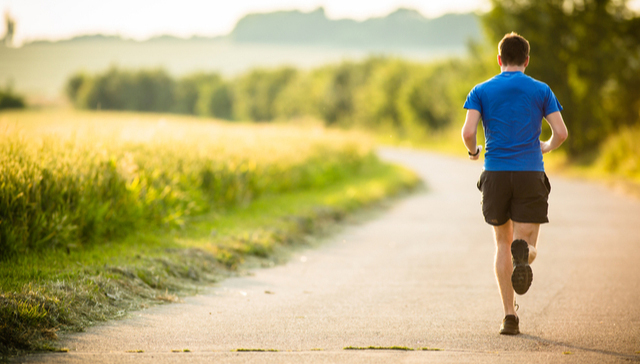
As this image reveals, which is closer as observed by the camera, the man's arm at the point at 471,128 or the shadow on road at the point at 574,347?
the shadow on road at the point at 574,347

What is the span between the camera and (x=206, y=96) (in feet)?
376

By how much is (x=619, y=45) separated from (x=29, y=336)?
30715 millimetres

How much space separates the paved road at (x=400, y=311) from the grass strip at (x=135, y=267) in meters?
0.28

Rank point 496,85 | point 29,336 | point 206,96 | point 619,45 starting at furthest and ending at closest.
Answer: point 206,96 → point 619,45 → point 496,85 → point 29,336

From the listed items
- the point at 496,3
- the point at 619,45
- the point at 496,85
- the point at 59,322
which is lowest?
the point at 59,322

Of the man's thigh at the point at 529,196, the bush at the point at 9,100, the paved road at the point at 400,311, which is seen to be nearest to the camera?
the paved road at the point at 400,311

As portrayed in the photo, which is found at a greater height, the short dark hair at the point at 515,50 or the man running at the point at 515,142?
the short dark hair at the point at 515,50

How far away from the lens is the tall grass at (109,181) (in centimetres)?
732

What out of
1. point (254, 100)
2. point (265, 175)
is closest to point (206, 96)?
point (254, 100)

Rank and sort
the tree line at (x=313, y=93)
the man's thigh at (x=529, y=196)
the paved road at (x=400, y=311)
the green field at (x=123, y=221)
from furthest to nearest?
1. the tree line at (x=313, y=93)
2. the green field at (x=123, y=221)
3. the man's thigh at (x=529, y=196)
4. the paved road at (x=400, y=311)

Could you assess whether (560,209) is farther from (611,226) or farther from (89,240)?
(89,240)

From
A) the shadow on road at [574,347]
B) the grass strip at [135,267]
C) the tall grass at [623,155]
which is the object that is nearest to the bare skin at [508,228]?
the shadow on road at [574,347]

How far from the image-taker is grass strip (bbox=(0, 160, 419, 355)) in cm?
497

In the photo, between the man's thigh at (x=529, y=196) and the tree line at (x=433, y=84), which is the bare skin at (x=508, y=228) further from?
the tree line at (x=433, y=84)
